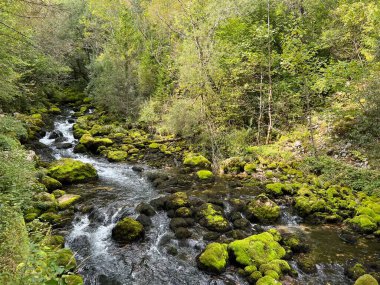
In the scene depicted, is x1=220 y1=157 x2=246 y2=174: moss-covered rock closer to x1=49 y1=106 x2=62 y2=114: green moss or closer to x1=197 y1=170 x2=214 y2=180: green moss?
x1=197 y1=170 x2=214 y2=180: green moss

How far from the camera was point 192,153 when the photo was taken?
1666cm

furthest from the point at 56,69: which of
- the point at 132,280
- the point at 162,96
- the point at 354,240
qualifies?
the point at 354,240

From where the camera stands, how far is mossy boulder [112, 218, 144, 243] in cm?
802

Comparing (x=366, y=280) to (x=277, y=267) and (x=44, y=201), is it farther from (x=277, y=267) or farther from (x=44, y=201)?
(x=44, y=201)

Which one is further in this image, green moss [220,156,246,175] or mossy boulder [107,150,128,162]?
mossy boulder [107,150,128,162]

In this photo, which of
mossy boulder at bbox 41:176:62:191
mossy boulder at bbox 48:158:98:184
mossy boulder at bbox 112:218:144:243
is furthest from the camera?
mossy boulder at bbox 48:158:98:184

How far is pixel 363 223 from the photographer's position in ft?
28.5

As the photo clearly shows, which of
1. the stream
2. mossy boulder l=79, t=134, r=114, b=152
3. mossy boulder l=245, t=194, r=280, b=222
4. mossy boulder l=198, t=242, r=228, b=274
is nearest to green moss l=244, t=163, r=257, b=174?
the stream

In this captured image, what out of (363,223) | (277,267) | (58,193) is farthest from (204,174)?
(277,267)

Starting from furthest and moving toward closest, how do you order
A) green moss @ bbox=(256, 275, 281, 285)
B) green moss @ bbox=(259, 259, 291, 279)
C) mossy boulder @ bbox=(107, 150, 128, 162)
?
1. mossy boulder @ bbox=(107, 150, 128, 162)
2. green moss @ bbox=(259, 259, 291, 279)
3. green moss @ bbox=(256, 275, 281, 285)

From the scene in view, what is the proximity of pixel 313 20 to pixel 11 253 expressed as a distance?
19.5m

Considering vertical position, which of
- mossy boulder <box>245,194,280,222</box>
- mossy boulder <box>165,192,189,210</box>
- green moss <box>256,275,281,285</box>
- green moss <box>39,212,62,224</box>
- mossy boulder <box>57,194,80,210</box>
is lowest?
green moss <box>39,212,62,224</box>

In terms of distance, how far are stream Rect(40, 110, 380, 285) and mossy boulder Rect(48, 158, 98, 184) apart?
1142 millimetres

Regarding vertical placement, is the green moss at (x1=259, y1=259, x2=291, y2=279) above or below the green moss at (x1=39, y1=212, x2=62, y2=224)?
above
